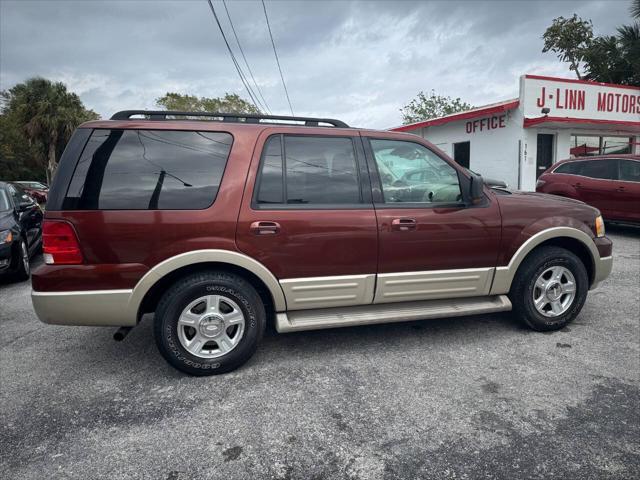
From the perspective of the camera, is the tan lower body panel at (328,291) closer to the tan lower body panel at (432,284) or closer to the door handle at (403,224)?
the tan lower body panel at (432,284)

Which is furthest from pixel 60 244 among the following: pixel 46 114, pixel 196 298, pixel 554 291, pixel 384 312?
pixel 46 114

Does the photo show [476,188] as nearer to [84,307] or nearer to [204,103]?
[84,307]

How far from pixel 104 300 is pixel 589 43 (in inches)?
1233

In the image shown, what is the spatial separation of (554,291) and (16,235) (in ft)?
21.8

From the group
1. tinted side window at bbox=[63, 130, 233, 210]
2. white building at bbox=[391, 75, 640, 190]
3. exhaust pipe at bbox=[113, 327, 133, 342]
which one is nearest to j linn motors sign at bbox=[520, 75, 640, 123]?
white building at bbox=[391, 75, 640, 190]

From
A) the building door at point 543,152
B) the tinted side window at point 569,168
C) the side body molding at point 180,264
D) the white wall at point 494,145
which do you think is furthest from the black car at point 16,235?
the building door at point 543,152

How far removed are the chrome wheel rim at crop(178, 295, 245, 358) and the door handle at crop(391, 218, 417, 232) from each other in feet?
4.39

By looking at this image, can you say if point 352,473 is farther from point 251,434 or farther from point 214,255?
point 214,255

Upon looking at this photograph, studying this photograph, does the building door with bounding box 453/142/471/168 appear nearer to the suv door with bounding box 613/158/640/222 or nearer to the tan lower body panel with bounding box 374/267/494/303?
the suv door with bounding box 613/158/640/222

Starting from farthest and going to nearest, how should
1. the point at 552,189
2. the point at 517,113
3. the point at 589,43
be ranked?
the point at 589,43
the point at 517,113
the point at 552,189

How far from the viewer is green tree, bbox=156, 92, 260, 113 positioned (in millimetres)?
36375

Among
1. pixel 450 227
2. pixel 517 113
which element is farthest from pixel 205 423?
pixel 517 113

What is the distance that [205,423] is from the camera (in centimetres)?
255

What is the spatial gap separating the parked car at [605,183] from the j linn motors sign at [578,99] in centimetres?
499
